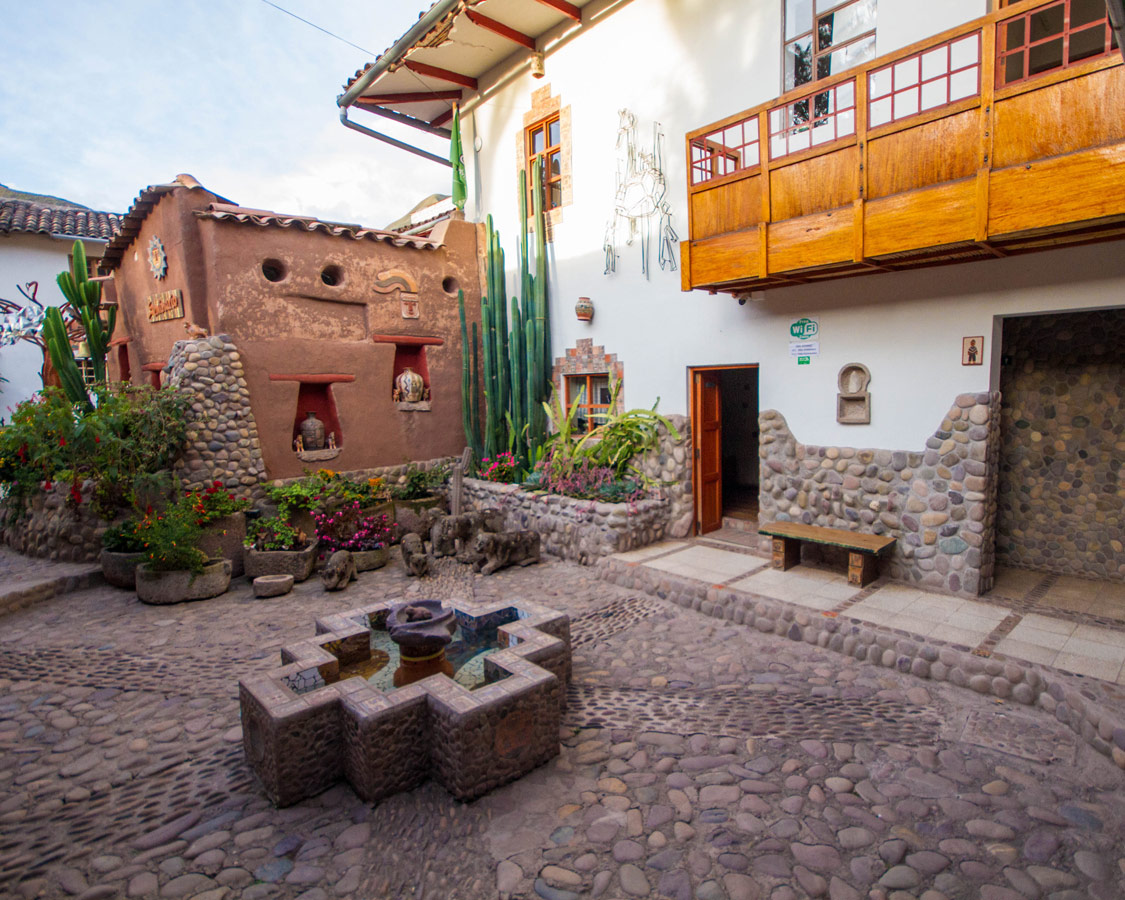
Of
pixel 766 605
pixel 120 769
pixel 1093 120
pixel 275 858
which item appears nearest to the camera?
pixel 275 858

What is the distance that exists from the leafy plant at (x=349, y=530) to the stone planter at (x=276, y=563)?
43cm

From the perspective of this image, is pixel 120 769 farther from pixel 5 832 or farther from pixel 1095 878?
pixel 1095 878

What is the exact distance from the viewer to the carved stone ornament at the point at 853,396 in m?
5.67

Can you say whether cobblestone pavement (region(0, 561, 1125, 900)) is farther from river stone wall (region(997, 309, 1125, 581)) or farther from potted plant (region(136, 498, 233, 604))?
river stone wall (region(997, 309, 1125, 581))

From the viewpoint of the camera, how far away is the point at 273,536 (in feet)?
22.3

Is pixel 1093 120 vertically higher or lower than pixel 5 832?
higher

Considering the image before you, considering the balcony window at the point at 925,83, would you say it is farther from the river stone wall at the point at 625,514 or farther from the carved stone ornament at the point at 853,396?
the river stone wall at the point at 625,514

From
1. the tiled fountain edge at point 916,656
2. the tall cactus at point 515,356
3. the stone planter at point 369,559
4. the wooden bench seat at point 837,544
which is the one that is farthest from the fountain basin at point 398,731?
the tall cactus at point 515,356

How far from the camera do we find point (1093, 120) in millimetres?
3787

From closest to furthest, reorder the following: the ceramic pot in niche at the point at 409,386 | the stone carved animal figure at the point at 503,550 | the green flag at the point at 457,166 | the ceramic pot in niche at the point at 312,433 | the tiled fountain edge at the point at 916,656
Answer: the tiled fountain edge at the point at 916,656 → the stone carved animal figure at the point at 503,550 → the ceramic pot in niche at the point at 312,433 → the ceramic pot in niche at the point at 409,386 → the green flag at the point at 457,166

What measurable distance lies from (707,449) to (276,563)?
504cm

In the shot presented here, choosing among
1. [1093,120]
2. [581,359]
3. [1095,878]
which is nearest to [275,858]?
[1095,878]

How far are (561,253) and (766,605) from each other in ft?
18.4

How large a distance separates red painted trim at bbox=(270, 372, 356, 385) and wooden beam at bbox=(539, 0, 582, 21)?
536 centimetres
